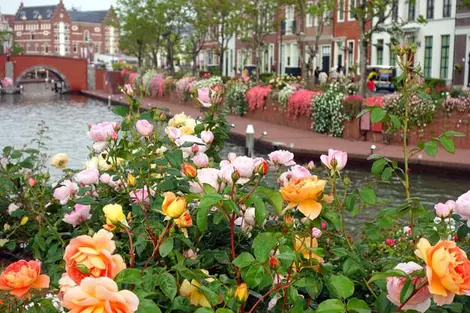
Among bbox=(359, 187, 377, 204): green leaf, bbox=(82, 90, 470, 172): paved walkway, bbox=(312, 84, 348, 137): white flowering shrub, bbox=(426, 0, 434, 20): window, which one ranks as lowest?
bbox=(82, 90, 470, 172): paved walkway

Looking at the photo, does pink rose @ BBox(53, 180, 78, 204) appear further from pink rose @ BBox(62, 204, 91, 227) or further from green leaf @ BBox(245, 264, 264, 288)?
green leaf @ BBox(245, 264, 264, 288)

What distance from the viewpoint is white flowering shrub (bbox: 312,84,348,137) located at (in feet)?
65.9

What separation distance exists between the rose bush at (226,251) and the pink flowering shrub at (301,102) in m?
17.3

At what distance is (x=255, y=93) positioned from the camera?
25453 mm

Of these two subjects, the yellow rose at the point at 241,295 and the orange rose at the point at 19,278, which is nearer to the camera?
the yellow rose at the point at 241,295

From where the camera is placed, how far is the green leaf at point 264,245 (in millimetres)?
2534

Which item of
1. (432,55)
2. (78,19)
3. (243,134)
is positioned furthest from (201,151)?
(78,19)

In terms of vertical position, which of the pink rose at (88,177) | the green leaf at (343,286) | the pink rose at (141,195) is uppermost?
the pink rose at (88,177)

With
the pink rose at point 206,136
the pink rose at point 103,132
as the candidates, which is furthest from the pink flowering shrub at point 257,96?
the pink rose at point 103,132

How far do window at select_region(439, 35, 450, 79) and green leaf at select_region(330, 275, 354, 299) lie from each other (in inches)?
1440

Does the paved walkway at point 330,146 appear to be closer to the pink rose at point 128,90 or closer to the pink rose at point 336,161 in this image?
the pink rose at point 128,90

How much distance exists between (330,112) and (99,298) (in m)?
18.7

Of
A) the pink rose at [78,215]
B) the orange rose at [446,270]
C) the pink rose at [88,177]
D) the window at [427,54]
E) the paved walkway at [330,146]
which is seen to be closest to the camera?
the orange rose at [446,270]

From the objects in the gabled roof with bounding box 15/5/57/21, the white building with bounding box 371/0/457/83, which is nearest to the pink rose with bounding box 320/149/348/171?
the white building with bounding box 371/0/457/83
